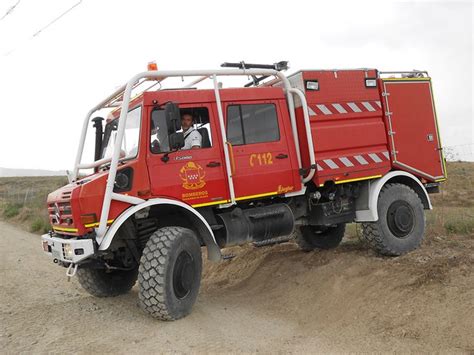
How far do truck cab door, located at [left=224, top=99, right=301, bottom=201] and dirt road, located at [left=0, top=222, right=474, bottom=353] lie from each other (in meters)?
1.52

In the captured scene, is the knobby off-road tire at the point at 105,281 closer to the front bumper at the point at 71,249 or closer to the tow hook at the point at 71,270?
the front bumper at the point at 71,249

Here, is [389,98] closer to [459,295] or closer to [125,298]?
[459,295]

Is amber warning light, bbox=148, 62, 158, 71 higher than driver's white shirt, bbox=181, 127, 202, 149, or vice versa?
amber warning light, bbox=148, 62, 158, 71

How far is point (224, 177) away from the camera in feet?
19.1

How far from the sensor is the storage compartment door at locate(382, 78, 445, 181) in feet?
24.2

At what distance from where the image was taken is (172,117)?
514 cm

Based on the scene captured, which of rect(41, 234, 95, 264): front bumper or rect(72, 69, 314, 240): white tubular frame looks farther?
rect(72, 69, 314, 240): white tubular frame

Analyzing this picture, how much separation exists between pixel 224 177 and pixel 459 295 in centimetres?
304

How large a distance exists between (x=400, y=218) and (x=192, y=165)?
146 inches

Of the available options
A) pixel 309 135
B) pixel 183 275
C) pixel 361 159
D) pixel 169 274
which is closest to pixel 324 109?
pixel 309 135

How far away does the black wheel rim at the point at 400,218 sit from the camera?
7.27m

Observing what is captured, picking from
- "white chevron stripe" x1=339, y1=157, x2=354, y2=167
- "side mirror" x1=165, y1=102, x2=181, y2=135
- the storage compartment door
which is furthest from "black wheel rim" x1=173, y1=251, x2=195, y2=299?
the storage compartment door

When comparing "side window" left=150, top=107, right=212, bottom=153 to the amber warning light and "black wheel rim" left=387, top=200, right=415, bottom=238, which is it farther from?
"black wheel rim" left=387, top=200, right=415, bottom=238

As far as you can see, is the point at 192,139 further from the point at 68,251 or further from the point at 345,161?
the point at 345,161
